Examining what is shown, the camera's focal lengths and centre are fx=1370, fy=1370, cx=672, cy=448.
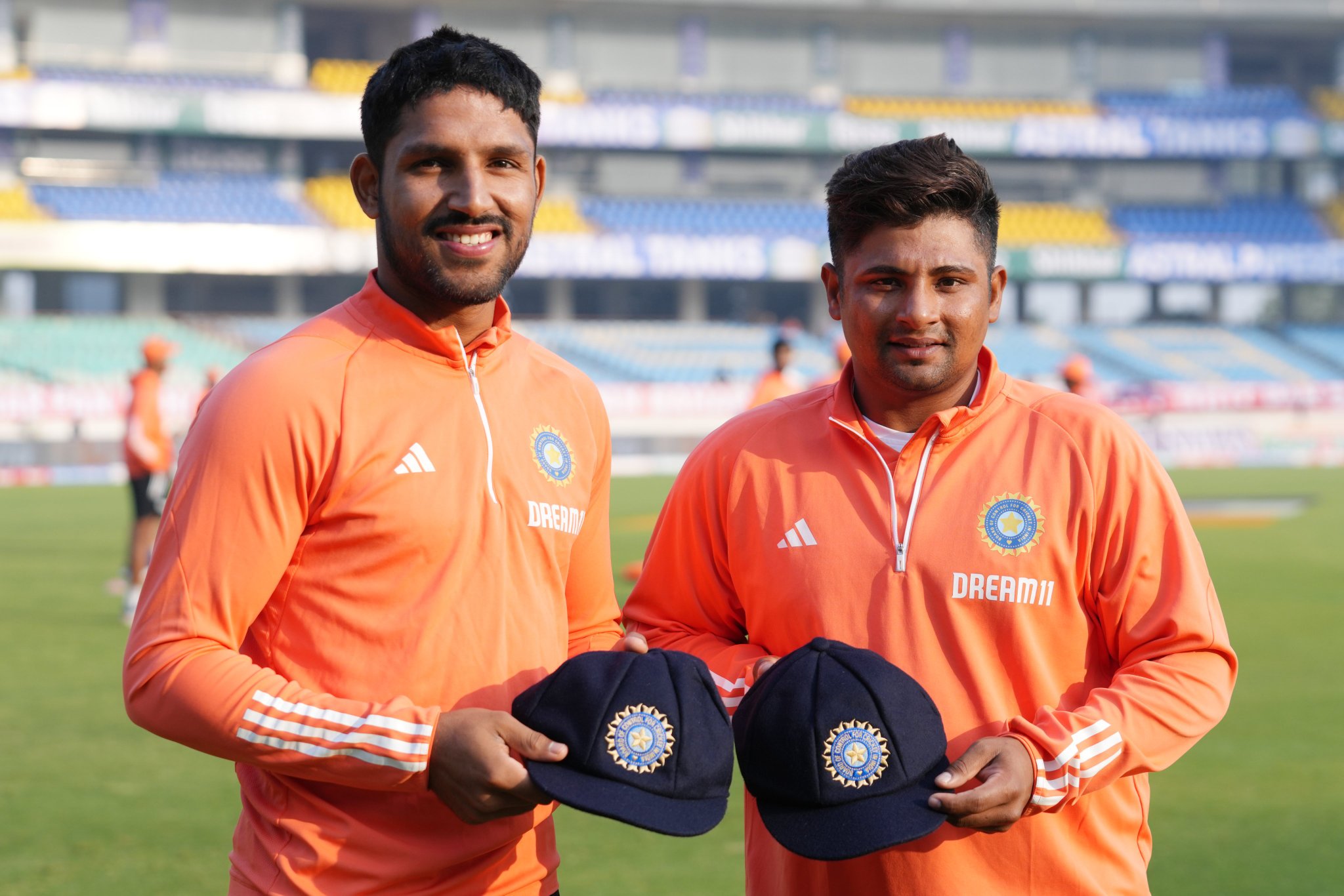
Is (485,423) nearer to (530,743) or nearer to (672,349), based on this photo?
(530,743)

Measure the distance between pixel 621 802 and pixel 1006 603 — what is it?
0.78 meters

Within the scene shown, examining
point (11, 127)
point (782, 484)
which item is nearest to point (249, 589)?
point (782, 484)

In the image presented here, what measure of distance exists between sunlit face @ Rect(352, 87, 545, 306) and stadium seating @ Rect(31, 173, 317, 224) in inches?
1435

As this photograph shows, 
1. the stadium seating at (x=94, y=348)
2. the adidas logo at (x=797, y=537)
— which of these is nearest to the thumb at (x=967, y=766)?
the adidas logo at (x=797, y=537)

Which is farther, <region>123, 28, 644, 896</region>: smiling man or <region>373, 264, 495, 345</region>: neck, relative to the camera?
<region>373, 264, 495, 345</region>: neck

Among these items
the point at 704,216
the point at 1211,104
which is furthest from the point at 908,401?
the point at 1211,104

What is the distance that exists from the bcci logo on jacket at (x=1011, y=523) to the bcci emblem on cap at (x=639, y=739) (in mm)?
691

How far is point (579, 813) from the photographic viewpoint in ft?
19.0

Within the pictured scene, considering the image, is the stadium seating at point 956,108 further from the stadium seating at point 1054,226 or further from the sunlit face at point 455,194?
the sunlit face at point 455,194

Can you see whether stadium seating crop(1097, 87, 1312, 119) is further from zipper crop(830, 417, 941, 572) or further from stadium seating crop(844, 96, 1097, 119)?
zipper crop(830, 417, 941, 572)

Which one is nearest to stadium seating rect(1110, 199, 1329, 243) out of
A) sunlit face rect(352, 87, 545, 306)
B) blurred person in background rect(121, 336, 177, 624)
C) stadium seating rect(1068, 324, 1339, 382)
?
stadium seating rect(1068, 324, 1339, 382)

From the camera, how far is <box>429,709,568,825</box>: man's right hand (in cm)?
201

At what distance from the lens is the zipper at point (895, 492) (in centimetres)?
240

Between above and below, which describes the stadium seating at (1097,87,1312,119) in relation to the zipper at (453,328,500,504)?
above
